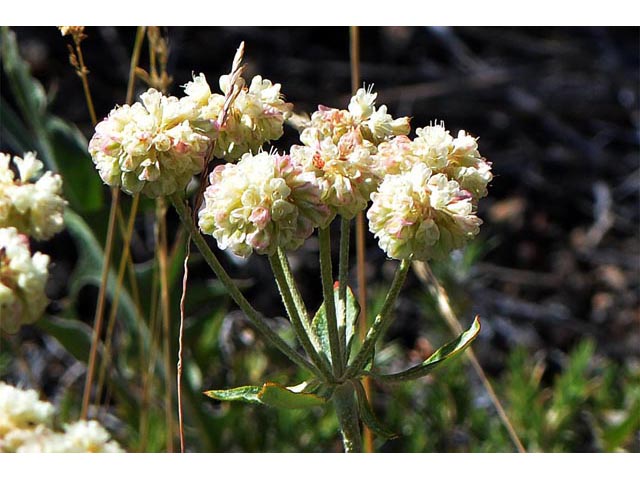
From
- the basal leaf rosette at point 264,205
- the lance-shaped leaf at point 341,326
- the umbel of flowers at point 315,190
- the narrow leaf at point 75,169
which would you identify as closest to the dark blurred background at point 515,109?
the narrow leaf at point 75,169

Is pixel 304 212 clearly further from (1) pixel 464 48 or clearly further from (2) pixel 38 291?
(1) pixel 464 48

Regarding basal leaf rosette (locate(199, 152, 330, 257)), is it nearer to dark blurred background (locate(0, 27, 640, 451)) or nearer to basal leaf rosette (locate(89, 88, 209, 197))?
basal leaf rosette (locate(89, 88, 209, 197))

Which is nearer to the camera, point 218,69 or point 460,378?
point 460,378

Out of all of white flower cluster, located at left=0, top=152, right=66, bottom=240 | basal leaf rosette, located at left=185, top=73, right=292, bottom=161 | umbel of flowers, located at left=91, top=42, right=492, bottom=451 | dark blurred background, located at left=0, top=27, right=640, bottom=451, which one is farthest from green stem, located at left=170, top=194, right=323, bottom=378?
dark blurred background, located at left=0, top=27, right=640, bottom=451

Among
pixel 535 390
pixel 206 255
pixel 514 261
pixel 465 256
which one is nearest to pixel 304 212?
pixel 206 255

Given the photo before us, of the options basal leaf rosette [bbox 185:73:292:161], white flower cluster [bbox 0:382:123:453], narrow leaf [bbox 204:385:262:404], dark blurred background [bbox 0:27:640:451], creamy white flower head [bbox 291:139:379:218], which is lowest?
white flower cluster [bbox 0:382:123:453]

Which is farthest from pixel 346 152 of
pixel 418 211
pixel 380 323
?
Answer: pixel 380 323

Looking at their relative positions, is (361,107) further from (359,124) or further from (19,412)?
(19,412)
